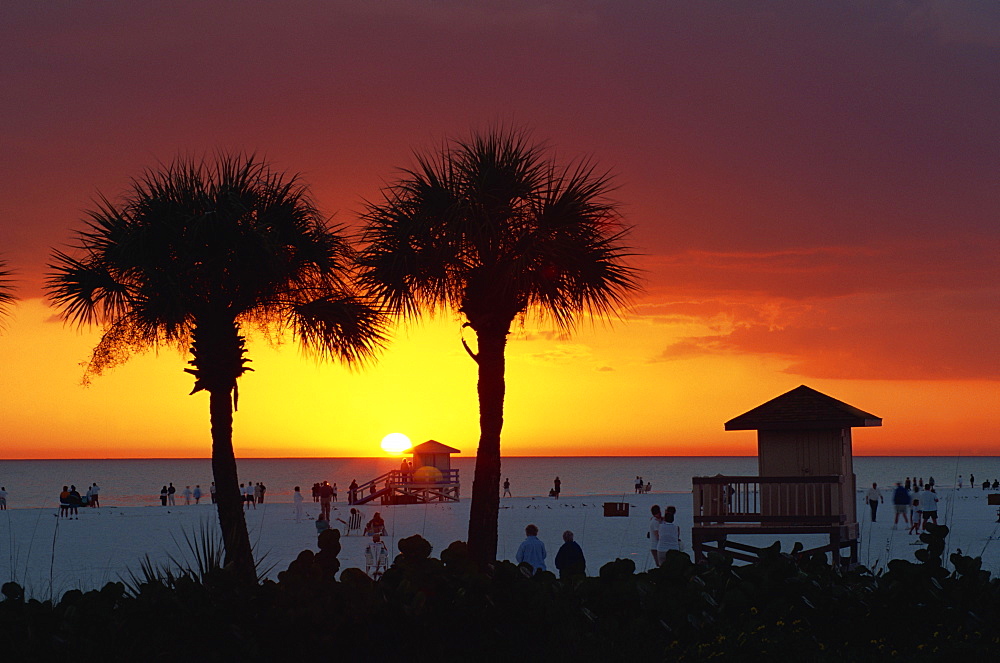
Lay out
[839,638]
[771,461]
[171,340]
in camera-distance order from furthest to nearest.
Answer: [771,461] < [171,340] < [839,638]

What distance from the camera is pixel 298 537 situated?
3609 cm

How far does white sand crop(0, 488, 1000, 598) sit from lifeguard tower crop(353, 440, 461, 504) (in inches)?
218

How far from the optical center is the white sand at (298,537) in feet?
79.8

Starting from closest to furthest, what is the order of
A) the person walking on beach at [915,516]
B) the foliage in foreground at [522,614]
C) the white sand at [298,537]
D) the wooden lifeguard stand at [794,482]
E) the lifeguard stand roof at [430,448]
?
the foliage in foreground at [522,614] → the wooden lifeguard stand at [794,482] → the white sand at [298,537] → the person walking on beach at [915,516] → the lifeguard stand roof at [430,448]

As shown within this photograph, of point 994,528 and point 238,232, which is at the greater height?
point 238,232

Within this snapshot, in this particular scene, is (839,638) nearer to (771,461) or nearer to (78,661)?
(78,661)

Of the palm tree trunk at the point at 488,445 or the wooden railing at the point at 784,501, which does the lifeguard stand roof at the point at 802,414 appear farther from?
the palm tree trunk at the point at 488,445

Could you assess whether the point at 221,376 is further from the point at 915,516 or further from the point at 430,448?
the point at 430,448

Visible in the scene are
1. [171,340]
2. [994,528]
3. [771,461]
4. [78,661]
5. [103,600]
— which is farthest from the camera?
[994,528]

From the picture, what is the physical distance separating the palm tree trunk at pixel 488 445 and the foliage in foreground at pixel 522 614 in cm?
1008

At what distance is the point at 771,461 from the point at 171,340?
14308mm

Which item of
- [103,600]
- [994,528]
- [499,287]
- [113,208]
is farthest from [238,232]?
[994,528]

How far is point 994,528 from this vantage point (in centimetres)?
3834

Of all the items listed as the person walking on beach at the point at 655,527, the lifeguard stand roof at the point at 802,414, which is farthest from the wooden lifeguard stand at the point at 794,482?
the person walking on beach at the point at 655,527
